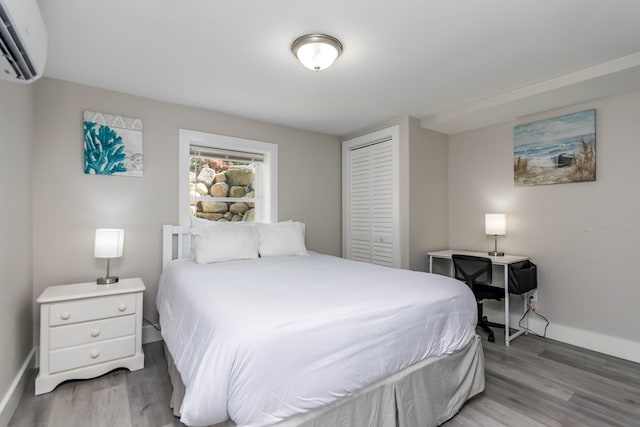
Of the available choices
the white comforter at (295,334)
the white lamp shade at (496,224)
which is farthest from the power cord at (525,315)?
the white comforter at (295,334)

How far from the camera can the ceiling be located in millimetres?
1737

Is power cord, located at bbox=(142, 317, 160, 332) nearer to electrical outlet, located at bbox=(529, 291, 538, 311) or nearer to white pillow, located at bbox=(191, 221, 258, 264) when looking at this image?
white pillow, located at bbox=(191, 221, 258, 264)

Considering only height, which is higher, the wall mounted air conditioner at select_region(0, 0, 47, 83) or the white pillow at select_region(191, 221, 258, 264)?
the wall mounted air conditioner at select_region(0, 0, 47, 83)

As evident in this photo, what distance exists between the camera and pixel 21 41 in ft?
4.33

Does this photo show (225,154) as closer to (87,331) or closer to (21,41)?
(87,331)

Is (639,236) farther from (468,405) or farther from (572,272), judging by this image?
(468,405)

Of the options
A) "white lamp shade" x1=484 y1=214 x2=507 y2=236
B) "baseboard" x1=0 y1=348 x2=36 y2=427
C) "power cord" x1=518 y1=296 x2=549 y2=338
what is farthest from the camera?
"white lamp shade" x1=484 y1=214 x2=507 y2=236

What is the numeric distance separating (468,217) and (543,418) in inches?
93.3

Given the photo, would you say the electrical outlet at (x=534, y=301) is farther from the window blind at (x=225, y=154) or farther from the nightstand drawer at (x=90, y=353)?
the nightstand drawer at (x=90, y=353)

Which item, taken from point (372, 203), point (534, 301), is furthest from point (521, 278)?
point (372, 203)

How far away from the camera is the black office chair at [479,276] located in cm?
293

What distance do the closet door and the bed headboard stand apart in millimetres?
2090

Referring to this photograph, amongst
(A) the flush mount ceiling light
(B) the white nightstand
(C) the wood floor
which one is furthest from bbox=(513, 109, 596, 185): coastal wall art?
(B) the white nightstand

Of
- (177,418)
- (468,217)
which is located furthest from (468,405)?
(468,217)
